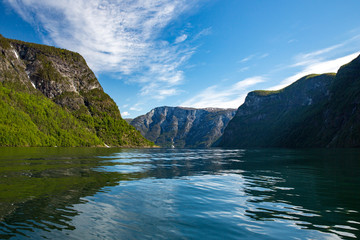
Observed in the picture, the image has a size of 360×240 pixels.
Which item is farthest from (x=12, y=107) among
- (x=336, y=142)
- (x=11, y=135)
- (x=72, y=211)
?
(x=336, y=142)

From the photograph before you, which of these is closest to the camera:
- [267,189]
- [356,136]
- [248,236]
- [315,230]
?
[248,236]

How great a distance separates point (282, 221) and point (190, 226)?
16.0 feet

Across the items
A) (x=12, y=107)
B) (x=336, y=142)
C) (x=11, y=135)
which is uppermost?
(x=12, y=107)

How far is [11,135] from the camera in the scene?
155 m

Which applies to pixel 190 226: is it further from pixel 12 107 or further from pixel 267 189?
pixel 12 107

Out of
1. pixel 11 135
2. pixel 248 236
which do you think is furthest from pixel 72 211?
pixel 11 135

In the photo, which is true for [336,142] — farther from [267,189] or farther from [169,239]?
[169,239]

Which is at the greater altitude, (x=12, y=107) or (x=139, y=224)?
(x=12, y=107)

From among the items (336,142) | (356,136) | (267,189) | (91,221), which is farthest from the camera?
(336,142)

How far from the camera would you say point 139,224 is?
10703 millimetres

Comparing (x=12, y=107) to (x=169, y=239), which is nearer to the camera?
(x=169, y=239)

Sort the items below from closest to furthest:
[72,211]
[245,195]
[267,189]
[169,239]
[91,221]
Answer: [169,239], [91,221], [72,211], [245,195], [267,189]

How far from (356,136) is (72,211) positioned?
740 ft

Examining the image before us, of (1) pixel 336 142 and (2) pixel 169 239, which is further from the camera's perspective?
(1) pixel 336 142
